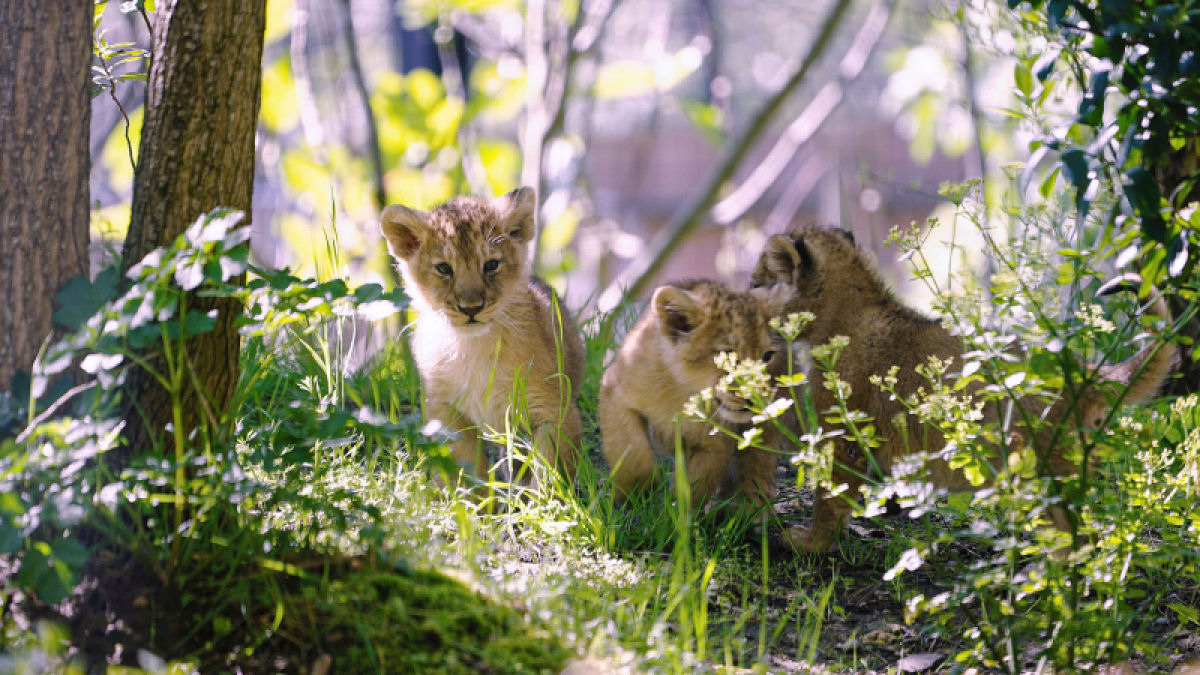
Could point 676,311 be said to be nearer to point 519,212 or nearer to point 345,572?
point 519,212

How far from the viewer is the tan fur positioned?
402cm

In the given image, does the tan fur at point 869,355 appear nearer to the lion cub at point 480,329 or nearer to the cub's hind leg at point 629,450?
the cub's hind leg at point 629,450

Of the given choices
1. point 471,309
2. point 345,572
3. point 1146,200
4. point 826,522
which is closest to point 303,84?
point 471,309

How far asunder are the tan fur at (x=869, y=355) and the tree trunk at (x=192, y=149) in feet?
8.02

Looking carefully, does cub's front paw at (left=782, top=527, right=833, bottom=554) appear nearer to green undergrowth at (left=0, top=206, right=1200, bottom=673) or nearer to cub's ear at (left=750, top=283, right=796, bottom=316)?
green undergrowth at (left=0, top=206, right=1200, bottom=673)

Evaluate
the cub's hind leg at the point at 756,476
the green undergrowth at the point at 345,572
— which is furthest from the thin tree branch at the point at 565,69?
the green undergrowth at the point at 345,572

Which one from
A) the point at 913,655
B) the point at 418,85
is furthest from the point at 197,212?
the point at 418,85

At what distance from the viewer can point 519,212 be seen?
5.31 metres

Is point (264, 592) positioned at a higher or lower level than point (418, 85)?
lower

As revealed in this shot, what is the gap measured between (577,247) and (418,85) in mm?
7069

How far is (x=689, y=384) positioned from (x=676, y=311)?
1.08ft

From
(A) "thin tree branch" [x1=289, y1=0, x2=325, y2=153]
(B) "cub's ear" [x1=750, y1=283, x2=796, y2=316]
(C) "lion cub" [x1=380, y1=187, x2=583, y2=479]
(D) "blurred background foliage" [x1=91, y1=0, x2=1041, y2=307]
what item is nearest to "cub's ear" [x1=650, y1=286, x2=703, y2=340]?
(B) "cub's ear" [x1=750, y1=283, x2=796, y2=316]

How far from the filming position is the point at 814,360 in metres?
4.72

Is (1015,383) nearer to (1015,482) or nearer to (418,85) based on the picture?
(1015,482)
